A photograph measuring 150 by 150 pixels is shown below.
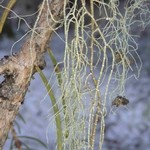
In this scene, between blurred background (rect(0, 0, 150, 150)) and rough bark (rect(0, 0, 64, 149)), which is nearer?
rough bark (rect(0, 0, 64, 149))

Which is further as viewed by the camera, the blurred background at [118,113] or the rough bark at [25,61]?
the blurred background at [118,113]

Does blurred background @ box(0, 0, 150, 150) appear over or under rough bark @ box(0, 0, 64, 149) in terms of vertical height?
over

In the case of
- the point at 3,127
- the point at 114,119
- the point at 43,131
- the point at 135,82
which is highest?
the point at 135,82

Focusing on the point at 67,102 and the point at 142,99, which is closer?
the point at 67,102

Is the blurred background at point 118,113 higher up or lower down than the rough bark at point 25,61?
higher up

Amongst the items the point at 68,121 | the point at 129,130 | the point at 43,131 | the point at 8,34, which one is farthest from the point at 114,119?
the point at 68,121

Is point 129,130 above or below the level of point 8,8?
above

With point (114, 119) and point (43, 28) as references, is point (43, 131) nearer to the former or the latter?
point (114, 119)
